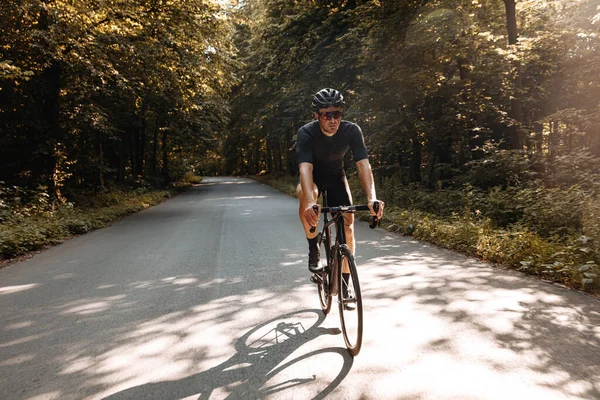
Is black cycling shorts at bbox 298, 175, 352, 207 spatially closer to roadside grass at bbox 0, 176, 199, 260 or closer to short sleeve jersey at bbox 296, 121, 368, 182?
short sleeve jersey at bbox 296, 121, 368, 182

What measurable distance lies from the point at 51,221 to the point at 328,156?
928cm

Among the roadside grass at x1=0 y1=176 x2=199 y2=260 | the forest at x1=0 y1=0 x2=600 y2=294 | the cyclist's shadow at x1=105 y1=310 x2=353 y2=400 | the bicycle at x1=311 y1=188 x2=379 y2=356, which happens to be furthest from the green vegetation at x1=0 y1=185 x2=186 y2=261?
the bicycle at x1=311 y1=188 x2=379 y2=356

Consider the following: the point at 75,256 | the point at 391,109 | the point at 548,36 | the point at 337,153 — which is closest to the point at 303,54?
the point at 391,109

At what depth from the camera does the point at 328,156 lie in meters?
4.04

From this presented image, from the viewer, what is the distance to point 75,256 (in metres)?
A: 7.81

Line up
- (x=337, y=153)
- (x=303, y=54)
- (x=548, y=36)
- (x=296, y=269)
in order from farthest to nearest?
(x=303, y=54) → (x=548, y=36) → (x=296, y=269) → (x=337, y=153)

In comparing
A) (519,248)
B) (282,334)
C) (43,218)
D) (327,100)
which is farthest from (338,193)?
(43,218)

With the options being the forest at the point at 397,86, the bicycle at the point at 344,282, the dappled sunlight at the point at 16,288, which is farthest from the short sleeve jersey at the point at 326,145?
the dappled sunlight at the point at 16,288

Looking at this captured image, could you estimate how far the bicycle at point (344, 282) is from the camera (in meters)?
3.22

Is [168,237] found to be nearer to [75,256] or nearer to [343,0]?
[75,256]

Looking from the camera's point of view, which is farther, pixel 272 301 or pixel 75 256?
pixel 75 256

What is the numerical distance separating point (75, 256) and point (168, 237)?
90.0 inches

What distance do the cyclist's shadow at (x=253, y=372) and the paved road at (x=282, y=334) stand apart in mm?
14

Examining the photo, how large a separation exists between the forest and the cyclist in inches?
146
